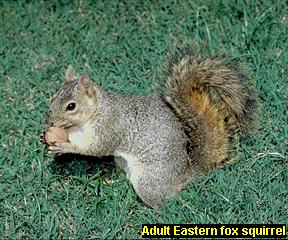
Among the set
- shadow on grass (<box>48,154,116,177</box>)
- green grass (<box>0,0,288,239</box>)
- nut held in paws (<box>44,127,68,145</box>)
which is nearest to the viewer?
green grass (<box>0,0,288,239</box>)

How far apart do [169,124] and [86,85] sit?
A: 18.7 inches

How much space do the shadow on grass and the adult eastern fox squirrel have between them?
0.19 metres

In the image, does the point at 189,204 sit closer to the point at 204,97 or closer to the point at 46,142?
the point at 204,97

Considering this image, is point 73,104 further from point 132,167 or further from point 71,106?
point 132,167

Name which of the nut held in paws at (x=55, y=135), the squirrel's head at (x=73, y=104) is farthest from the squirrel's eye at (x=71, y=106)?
the nut held in paws at (x=55, y=135)

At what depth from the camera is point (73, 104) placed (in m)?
3.34

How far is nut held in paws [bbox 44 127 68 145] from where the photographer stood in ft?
11.2

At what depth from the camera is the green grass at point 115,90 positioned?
3.31 m

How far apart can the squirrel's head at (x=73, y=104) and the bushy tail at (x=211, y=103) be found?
0.44m

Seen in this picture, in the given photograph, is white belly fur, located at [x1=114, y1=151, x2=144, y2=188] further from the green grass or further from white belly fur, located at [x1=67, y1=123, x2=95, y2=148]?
white belly fur, located at [x1=67, y1=123, x2=95, y2=148]

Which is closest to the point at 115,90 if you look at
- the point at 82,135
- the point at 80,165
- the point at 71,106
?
the point at 80,165

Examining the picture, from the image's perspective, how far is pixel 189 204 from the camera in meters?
3.35

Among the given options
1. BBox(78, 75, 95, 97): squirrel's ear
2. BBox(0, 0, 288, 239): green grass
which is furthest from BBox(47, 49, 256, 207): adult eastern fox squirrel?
BBox(0, 0, 288, 239): green grass

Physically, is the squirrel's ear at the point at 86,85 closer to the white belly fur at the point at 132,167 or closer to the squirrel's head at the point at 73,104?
the squirrel's head at the point at 73,104
